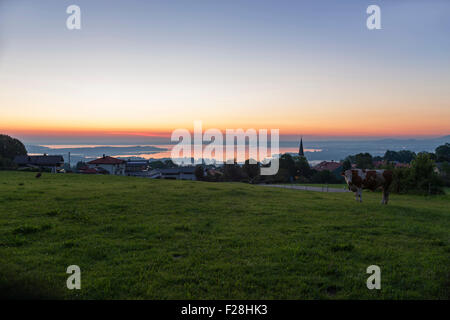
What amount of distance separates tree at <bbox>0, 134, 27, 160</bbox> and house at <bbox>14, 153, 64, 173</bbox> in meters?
5.42

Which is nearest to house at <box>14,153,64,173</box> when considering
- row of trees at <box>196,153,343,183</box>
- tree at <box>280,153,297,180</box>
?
row of trees at <box>196,153,343,183</box>

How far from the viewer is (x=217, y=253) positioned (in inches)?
281

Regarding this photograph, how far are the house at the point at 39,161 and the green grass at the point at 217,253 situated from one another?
82100mm

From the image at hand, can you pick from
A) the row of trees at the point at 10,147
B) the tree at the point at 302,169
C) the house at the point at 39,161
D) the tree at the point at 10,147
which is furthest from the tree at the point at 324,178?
the tree at the point at 10,147

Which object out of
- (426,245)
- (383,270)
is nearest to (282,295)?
(383,270)

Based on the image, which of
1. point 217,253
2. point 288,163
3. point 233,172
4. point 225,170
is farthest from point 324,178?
point 217,253

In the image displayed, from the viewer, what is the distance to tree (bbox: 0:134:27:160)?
79562 millimetres

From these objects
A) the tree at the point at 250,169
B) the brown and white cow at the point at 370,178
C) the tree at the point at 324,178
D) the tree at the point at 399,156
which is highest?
the tree at the point at 399,156

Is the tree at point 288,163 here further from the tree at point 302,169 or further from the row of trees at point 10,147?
the row of trees at point 10,147

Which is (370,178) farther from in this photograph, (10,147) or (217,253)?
(10,147)

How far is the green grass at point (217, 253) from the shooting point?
530cm

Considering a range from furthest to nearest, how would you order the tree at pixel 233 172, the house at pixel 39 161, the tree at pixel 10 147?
the tree at pixel 233 172
the tree at pixel 10 147
the house at pixel 39 161

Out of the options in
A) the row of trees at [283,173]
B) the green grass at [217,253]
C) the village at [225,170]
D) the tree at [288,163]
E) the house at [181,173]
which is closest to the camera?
the green grass at [217,253]
